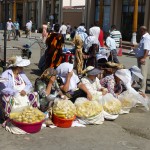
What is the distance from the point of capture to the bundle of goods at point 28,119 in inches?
225

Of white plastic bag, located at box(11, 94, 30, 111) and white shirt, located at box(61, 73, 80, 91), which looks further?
white shirt, located at box(61, 73, 80, 91)

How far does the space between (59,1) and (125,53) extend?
68.6 ft

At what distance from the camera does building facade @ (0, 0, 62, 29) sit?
4155 cm

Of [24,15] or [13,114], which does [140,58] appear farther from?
[24,15]

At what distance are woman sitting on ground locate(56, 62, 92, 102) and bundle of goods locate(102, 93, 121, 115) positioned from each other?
36 centimetres

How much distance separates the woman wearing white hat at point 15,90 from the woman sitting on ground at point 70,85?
791 millimetres

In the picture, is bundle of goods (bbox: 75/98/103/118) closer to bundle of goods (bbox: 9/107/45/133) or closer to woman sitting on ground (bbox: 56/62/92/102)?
woman sitting on ground (bbox: 56/62/92/102)

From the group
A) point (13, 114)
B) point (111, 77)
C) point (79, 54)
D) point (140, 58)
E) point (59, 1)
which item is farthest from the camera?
point (59, 1)

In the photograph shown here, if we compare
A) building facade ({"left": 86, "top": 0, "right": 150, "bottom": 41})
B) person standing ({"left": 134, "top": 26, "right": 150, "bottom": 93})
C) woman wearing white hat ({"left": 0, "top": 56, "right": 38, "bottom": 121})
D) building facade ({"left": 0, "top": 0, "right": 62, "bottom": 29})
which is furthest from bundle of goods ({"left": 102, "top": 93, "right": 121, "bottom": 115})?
building facade ({"left": 0, "top": 0, "right": 62, "bottom": 29})

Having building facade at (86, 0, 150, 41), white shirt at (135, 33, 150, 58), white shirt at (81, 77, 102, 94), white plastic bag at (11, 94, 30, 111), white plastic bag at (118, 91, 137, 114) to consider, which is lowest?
white plastic bag at (118, 91, 137, 114)

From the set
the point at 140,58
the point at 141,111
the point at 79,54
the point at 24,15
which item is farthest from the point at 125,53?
the point at 24,15

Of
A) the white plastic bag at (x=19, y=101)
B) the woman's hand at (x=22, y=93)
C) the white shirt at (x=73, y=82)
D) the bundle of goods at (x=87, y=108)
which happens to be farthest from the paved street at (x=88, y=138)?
the white shirt at (x=73, y=82)

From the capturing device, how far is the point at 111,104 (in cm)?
687

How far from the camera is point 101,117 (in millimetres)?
6559
